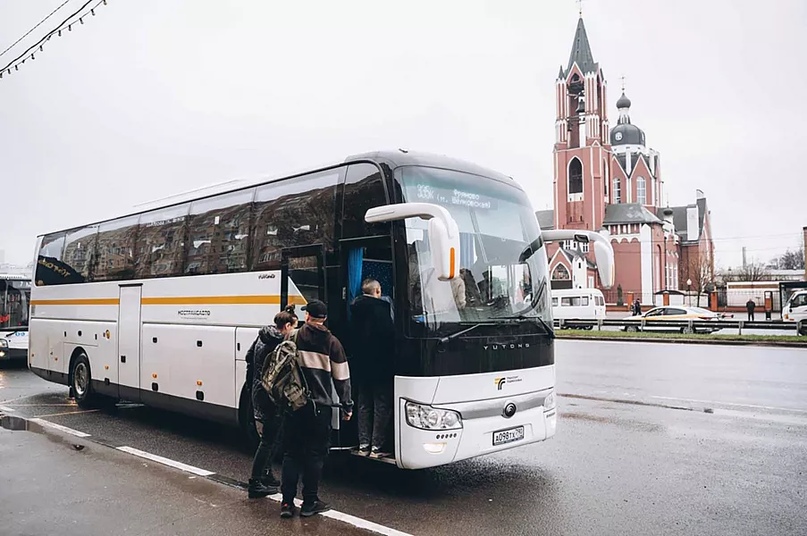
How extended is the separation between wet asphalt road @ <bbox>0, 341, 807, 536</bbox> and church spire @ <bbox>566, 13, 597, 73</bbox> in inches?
3241

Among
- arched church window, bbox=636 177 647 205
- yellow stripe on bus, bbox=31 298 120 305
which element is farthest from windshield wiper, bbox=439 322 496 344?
arched church window, bbox=636 177 647 205

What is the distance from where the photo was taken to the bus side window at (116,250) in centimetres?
1091

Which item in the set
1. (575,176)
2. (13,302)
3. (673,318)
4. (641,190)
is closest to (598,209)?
(575,176)

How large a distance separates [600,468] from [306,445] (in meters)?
3.60

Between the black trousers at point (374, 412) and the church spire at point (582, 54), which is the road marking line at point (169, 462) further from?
the church spire at point (582, 54)

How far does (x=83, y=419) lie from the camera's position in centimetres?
1097

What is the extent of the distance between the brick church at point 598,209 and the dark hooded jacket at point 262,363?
74735 mm

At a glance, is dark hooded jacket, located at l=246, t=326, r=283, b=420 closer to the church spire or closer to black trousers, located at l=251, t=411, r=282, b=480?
black trousers, located at l=251, t=411, r=282, b=480

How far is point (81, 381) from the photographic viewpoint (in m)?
12.3

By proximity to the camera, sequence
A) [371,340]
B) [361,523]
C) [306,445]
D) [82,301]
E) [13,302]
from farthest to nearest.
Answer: [13,302] → [82,301] → [371,340] → [306,445] → [361,523]

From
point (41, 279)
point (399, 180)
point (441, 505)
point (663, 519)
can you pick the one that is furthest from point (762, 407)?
point (41, 279)

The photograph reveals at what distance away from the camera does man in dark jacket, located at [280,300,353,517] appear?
5.88 m

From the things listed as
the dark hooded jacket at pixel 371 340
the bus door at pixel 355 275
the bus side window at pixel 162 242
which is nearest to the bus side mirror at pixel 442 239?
the bus door at pixel 355 275

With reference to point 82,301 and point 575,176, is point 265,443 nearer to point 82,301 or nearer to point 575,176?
point 82,301
